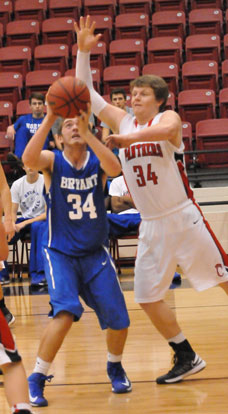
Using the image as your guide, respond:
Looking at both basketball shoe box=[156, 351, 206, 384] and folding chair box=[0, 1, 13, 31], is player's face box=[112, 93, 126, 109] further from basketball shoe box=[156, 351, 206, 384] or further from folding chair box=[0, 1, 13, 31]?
folding chair box=[0, 1, 13, 31]

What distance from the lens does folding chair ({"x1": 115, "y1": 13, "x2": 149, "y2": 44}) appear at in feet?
40.1

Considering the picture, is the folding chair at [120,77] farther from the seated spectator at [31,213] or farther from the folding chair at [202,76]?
the seated spectator at [31,213]

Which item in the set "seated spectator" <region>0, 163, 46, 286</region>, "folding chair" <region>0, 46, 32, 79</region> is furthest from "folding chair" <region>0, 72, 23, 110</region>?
"seated spectator" <region>0, 163, 46, 286</region>

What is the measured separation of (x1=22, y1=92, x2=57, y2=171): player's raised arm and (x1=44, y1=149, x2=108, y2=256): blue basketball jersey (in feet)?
0.26

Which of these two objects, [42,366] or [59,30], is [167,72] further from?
[42,366]

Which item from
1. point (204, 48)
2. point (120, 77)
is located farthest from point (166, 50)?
point (120, 77)

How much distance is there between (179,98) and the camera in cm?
1012

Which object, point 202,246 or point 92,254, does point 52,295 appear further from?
point 202,246

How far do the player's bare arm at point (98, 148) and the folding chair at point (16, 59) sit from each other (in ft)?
27.9

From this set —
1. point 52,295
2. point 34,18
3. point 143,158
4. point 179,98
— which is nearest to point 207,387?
point 52,295

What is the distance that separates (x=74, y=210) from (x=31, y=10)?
33.8 ft

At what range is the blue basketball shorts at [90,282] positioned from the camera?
357cm

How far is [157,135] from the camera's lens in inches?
141

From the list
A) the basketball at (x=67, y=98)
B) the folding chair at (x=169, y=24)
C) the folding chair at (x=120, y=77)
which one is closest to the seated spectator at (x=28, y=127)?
the folding chair at (x=120, y=77)
